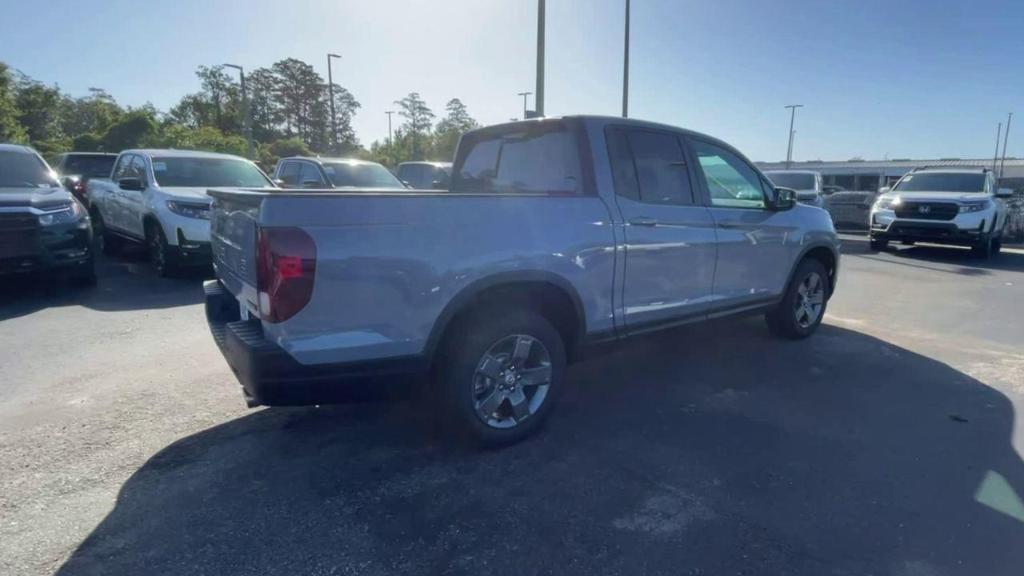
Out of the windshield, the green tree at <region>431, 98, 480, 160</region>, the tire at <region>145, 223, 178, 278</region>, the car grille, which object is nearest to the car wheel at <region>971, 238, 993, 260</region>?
the car grille

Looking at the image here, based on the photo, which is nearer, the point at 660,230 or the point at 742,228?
the point at 660,230

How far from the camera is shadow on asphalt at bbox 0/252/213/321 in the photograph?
651cm

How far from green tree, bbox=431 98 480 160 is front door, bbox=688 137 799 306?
48.3 metres

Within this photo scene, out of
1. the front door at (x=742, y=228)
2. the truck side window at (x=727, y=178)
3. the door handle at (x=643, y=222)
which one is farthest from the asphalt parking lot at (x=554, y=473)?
the truck side window at (x=727, y=178)

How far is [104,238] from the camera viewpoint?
1041 centimetres

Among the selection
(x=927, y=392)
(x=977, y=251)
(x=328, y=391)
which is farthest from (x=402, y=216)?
(x=977, y=251)

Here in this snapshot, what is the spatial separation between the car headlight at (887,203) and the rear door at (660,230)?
33.6 ft

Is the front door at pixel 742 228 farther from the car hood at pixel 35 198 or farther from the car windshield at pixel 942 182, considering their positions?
the car windshield at pixel 942 182

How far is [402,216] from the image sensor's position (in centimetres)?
275

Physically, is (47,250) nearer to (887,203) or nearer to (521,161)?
(521,161)

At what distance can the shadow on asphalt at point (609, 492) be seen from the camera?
2.40 metres

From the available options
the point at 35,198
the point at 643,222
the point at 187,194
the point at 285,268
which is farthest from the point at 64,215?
the point at 643,222

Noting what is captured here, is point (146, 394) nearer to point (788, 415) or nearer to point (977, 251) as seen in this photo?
point (788, 415)

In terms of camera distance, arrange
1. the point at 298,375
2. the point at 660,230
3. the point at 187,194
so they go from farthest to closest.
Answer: the point at 187,194 < the point at 660,230 < the point at 298,375
